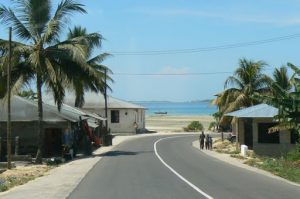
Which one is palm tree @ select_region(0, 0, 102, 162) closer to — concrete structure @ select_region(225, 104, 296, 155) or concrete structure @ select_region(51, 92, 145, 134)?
concrete structure @ select_region(225, 104, 296, 155)

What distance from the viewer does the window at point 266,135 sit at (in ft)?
124

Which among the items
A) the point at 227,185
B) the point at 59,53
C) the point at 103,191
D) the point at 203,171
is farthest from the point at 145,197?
the point at 59,53

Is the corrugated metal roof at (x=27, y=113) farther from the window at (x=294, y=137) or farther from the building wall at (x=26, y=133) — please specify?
the window at (x=294, y=137)

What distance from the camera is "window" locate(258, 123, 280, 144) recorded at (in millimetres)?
37938

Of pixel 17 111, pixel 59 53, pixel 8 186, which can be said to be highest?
pixel 59 53

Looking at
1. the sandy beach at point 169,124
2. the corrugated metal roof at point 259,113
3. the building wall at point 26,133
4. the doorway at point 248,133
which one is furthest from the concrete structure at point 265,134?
Answer: the sandy beach at point 169,124

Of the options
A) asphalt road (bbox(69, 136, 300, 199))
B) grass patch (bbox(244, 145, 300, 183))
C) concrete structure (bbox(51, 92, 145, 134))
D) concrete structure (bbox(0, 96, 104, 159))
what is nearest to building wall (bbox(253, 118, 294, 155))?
grass patch (bbox(244, 145, 300, 183))

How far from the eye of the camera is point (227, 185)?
58.1ft

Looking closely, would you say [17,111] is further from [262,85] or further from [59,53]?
[262,85]

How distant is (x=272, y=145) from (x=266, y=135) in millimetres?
818

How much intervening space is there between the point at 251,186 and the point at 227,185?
0.75 meters

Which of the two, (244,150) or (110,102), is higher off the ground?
(110,102)

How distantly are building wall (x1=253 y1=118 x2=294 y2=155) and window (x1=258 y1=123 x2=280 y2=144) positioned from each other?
0.76ft

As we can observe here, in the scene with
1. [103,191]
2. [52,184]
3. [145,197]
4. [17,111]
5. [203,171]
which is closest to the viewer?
[145,197]
